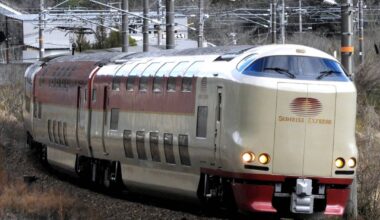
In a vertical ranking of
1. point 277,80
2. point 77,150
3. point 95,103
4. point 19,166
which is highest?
point 277,80

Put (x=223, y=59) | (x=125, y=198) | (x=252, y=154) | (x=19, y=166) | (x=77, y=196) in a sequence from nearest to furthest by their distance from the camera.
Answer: (x=252, y=154) → (x=223, y=59) → (x=125, y=198) → (x=77, y=196) → (x=19, y=166)

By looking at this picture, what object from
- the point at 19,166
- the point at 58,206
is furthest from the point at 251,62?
the point at 19,166

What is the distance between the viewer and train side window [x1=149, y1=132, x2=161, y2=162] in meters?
→ 15.9

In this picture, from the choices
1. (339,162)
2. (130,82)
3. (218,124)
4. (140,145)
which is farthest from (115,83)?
(339,162)

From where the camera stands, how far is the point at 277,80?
13.1m

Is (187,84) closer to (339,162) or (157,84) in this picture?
(157,84)

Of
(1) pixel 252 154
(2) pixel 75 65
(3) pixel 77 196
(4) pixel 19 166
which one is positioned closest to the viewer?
(1) pixel 252 154

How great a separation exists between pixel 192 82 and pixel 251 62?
5.44 feet

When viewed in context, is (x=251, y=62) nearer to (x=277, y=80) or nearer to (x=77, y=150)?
(x=277, y=80)

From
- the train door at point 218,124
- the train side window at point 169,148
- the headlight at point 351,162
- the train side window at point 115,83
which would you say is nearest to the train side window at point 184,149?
the train side window at point 169,148

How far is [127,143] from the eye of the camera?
17266mm

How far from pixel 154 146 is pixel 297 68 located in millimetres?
3754

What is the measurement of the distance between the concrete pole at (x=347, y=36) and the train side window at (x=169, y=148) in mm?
3480

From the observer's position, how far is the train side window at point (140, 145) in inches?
648
